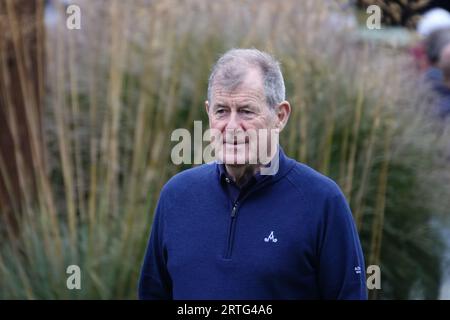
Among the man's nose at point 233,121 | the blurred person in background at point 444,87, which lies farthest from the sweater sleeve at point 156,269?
the blurred person in background at point 444,87

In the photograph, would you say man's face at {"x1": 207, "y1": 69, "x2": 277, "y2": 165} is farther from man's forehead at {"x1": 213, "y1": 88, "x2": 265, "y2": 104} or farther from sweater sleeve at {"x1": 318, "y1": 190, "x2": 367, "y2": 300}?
sweater sleeve at {"x1": 318, "y1": 190, "x2": 367, "y2": 300}

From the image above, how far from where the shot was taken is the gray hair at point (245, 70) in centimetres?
302

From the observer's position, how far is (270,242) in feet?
9.59

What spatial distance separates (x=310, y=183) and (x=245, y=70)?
0.44m

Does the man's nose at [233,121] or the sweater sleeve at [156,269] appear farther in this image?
the sweater sleeve at [156,269]

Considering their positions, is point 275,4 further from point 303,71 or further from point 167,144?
point 167,144

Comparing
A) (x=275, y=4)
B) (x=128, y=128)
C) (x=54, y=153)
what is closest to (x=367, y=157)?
(x=275, y=4)

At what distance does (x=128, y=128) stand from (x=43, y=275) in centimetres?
132

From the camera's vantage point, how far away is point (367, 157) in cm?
564

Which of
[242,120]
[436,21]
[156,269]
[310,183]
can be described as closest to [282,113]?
[242,120]

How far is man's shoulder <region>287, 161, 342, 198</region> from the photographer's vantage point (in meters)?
2.98

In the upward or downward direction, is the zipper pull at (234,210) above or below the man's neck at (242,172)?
below

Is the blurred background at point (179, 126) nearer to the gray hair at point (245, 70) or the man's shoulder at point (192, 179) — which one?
the man's shoulder at point (192, 179)

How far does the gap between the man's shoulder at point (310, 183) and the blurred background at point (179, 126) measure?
7.94 ft
